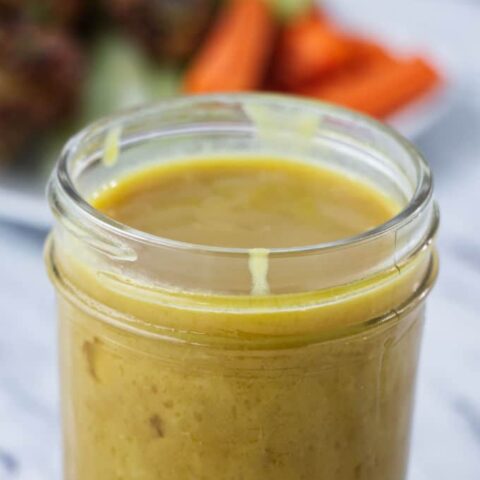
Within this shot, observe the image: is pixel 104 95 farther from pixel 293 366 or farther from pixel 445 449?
A: pixel 293 366

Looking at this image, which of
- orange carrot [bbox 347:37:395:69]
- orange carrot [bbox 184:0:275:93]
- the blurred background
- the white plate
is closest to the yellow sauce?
the blurred background

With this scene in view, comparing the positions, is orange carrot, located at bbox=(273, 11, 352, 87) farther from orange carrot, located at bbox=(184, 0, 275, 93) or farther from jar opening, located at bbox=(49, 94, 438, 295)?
jar opening, located at bbox=(49, 94, 438, 295)

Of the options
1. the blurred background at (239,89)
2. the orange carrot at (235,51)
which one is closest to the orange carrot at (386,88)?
the blurred background at (239,89)

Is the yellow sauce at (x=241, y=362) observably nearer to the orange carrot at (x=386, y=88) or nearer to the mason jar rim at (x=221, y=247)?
the mason jar rim at (x=221, y=247)

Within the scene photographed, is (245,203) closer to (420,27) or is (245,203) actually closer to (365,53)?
(365,53)

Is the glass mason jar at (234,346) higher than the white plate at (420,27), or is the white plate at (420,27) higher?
the glass mason jar at (234,346)

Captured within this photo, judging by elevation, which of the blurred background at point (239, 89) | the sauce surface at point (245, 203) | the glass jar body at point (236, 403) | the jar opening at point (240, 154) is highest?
the jar opening at point (240, 154)

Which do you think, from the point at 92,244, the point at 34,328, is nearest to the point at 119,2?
the point at 34,328
